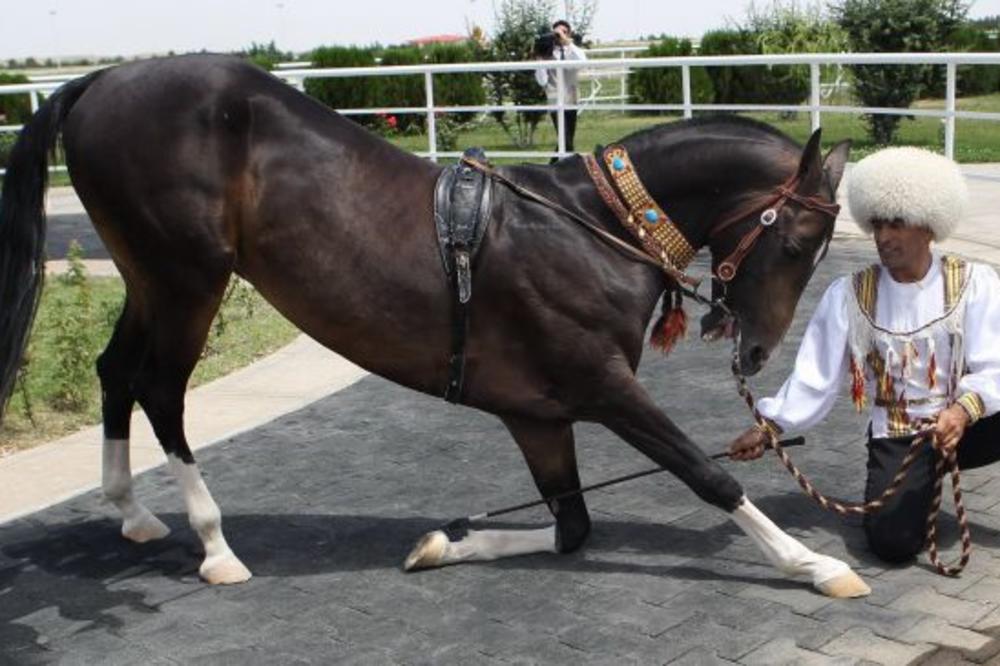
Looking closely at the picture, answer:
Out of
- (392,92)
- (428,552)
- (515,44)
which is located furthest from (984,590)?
(392,92)

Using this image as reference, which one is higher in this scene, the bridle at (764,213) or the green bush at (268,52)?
the green bush at (268,52)

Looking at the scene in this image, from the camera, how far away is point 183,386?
490 centimetres

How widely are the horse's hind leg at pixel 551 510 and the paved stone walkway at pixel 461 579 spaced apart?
0.22ft

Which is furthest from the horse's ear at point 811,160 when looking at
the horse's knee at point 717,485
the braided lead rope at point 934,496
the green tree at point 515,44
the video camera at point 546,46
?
the green tree at point 515,44

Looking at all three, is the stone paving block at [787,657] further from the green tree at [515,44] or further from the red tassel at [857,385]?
the green tree at [515,44]

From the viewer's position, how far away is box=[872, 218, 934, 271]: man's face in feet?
14.9

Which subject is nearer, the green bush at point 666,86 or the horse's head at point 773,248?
the horse's head at point 773,248

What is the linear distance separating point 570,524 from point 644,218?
1.13 m

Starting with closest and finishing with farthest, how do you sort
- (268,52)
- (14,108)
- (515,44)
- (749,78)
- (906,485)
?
(906,485)
(515,44)
(749,78)
(14,108)
(268,52)

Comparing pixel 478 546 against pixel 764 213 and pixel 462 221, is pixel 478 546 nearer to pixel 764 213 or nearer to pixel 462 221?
pixel 462 221

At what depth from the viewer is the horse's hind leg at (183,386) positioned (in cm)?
476

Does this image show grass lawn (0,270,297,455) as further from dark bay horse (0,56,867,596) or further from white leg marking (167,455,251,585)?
dark bay horse (0,56,867,596)

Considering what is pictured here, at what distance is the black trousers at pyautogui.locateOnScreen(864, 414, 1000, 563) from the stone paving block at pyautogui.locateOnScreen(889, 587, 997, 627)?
0.80 ft

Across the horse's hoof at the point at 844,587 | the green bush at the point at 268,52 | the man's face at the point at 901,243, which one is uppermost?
the green bush at the point at 268,52
